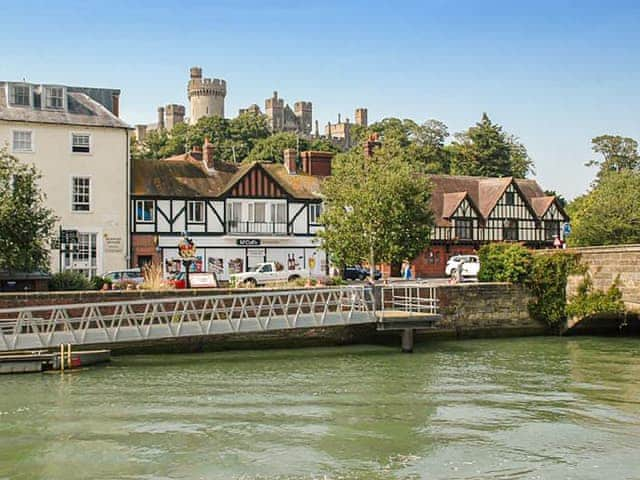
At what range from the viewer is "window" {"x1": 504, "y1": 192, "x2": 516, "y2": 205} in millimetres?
59125

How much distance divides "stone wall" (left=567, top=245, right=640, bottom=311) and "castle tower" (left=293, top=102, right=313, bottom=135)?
123 metres

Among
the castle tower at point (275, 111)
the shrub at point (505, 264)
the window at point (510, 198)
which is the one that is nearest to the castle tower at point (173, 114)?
the castle tower at point (275, 111)

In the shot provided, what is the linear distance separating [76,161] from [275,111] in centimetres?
10984

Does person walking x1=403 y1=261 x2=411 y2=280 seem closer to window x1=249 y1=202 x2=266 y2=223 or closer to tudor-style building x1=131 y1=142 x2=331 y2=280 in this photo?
tudor-style building x1=131 y1=142 x2=331 y2=280

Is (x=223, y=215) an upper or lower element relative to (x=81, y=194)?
lower

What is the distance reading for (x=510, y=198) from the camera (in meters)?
59.2

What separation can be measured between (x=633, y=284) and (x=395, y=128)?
241 ft

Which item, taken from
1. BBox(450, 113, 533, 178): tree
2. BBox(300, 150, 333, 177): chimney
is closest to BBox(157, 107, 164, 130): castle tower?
BBox(450, 113, 533, 178): tree

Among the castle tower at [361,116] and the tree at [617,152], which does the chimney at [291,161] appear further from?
the castle tower at [361,116]

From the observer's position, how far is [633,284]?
31000 millimetres

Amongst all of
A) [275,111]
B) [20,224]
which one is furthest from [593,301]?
[275,111]

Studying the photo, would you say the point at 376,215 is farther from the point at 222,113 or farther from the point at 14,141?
the point at 222,113

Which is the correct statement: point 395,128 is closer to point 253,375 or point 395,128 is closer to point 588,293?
point 588,293

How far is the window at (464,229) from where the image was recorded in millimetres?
57406
